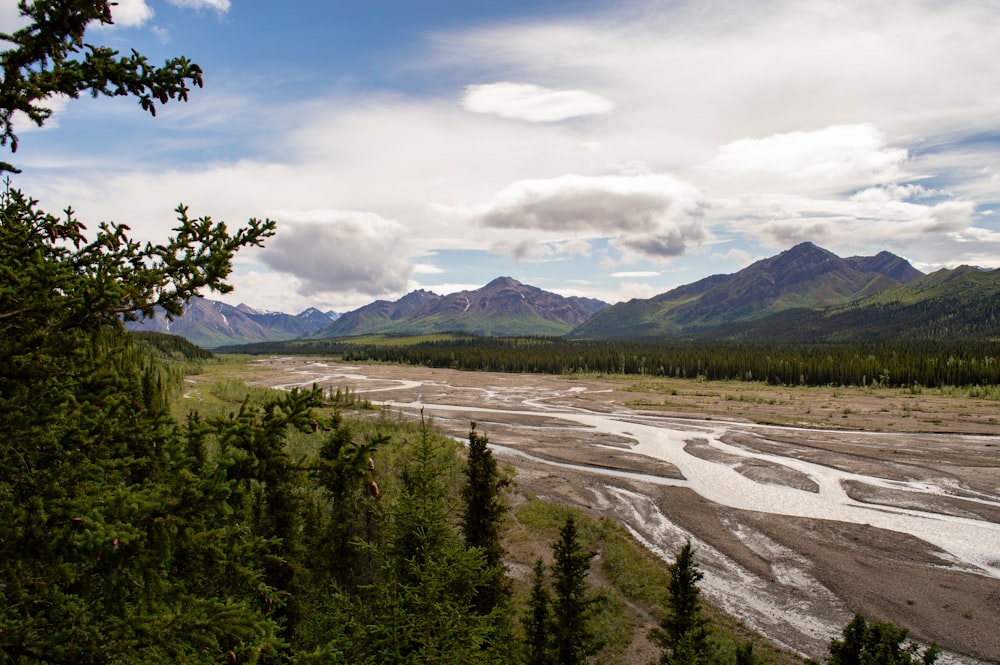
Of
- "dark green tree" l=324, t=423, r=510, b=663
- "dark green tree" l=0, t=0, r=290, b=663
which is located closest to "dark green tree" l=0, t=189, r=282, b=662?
"dark green tree" l=0, t=0, r=290, b=663

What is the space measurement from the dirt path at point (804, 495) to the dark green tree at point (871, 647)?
12.3 m

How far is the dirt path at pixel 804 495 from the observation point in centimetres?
2742

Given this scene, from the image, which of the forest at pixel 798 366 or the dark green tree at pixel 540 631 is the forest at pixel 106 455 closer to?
the dark green tree at pixel 540 631

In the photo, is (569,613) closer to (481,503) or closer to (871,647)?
(481,503)

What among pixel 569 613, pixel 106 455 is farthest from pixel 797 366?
pixel 106 455

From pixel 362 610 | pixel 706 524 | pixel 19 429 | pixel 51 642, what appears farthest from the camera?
pixel 706 524

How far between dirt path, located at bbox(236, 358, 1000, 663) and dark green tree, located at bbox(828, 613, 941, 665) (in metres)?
12.3

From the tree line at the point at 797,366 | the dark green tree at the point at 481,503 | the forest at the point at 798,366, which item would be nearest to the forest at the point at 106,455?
the dark green tree at the point at 481,503

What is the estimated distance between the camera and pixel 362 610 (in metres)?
11.6

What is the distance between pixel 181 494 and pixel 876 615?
32.5 metres

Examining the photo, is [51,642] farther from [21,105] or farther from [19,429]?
[21,105]

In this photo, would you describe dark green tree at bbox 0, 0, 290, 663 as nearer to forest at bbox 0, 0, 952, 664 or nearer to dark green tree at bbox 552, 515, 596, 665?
forest at bbox 0, 0, 952, 664

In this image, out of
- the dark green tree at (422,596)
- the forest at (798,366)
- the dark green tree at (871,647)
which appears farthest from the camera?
the forest at (798,366)

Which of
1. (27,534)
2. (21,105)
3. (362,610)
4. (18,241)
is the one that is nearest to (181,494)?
(27,534)
